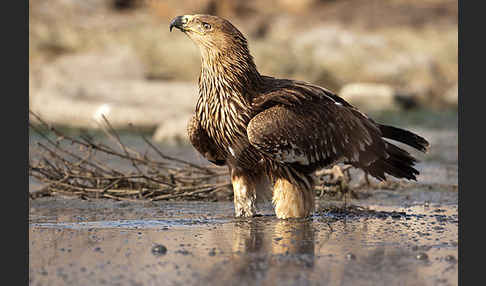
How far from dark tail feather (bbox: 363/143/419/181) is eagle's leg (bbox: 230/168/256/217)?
103 centimetres

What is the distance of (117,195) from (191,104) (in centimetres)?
820

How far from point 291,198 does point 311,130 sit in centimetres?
59

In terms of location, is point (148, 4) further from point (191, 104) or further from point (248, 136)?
point (248, 136)

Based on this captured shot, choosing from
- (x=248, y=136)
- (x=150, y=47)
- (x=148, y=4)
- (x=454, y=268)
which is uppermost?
(x=148, y=4)

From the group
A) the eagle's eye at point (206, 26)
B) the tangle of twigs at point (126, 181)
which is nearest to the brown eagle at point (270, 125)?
the eagle's eye at point (206, 26)

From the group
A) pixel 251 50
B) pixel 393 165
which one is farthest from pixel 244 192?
pixel 251 50

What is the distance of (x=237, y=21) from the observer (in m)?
23.0

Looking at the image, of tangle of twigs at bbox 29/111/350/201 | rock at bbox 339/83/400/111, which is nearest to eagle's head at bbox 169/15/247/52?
tangle of twigs at bbox 29/111/350/201

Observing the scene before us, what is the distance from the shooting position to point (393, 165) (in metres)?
7.02

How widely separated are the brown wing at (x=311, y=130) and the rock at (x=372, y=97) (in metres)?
10.6

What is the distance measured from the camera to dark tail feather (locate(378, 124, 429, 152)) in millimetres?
7160

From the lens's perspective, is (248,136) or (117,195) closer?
(248,136)

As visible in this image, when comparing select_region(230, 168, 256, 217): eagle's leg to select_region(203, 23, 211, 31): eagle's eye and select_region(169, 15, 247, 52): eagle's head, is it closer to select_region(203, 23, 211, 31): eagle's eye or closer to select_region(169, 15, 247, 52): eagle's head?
select_region(169, 15, 247, 52): eagle's head

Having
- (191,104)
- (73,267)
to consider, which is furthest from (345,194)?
(191,104)
